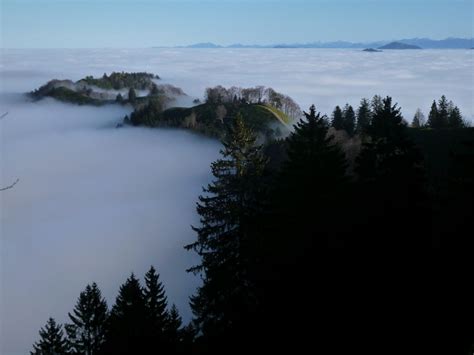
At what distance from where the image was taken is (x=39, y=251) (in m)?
106

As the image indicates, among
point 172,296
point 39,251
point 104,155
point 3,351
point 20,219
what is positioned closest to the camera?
point 3,351

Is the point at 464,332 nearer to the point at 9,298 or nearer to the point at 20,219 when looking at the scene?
the point at 9,298

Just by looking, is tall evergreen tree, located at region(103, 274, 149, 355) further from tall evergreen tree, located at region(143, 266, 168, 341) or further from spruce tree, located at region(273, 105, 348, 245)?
spruce tree, located at region(273, 105, 348, 245)

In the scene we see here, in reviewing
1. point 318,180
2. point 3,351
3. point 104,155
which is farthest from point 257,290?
point 104,155

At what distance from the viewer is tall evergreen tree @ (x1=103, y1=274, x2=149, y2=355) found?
19875mm

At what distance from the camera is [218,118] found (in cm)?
13675

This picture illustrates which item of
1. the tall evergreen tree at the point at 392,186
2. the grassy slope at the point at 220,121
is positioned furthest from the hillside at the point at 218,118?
the tall evergreen tree at the point at 392,186

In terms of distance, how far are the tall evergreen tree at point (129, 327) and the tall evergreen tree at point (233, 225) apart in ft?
14.3

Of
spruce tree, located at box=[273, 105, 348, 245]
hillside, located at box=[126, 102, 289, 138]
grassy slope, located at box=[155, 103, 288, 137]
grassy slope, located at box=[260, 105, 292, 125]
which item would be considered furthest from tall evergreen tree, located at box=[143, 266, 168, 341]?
grassy slope, located at box=[260, 105, 292, 125]

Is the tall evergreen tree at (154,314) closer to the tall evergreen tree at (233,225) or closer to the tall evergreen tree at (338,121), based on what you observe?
the tall evergreen tree at (233,225)

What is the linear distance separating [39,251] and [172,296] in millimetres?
59047

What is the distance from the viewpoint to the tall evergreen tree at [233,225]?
17391 millimetres

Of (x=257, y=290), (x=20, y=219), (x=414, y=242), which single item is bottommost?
(x=20, y=219)

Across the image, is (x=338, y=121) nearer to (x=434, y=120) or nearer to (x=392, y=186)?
(x=434, y=120)
